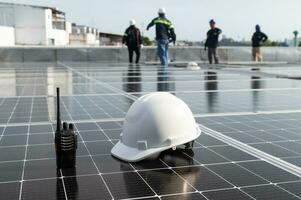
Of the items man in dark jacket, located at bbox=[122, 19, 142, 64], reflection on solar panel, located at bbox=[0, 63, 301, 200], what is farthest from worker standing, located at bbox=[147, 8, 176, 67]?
reflection on solar panel, located at bbox=[0, 63, 301, 200]

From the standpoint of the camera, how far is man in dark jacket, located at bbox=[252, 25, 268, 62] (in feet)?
76.6

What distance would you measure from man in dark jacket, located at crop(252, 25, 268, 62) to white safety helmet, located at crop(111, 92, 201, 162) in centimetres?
1928

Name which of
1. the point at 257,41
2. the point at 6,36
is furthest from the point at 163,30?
the point at 6,36

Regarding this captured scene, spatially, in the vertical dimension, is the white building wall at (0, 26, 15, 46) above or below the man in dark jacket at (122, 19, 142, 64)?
above

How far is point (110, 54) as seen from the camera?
26.3 m

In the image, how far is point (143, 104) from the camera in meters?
4.82

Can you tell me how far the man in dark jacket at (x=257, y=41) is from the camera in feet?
76.6

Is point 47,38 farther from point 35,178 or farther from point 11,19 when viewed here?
point 35,178

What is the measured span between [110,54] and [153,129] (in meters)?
21.9

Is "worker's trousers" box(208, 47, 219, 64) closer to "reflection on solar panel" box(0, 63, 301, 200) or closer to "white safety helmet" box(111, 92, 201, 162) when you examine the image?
"reflection on solar panel" box(0, 63, 301, 200)

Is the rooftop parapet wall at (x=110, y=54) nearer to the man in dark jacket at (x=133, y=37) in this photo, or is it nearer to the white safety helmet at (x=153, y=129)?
the man in dark jacket at (x=133, y=37)

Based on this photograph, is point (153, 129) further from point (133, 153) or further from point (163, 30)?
point (163, 30)

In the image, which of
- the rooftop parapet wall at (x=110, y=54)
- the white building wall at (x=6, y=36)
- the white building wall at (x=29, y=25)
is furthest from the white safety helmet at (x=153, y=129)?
the white building wall at (x=29, y=25)

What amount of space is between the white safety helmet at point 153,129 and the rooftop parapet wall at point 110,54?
68.9ft
